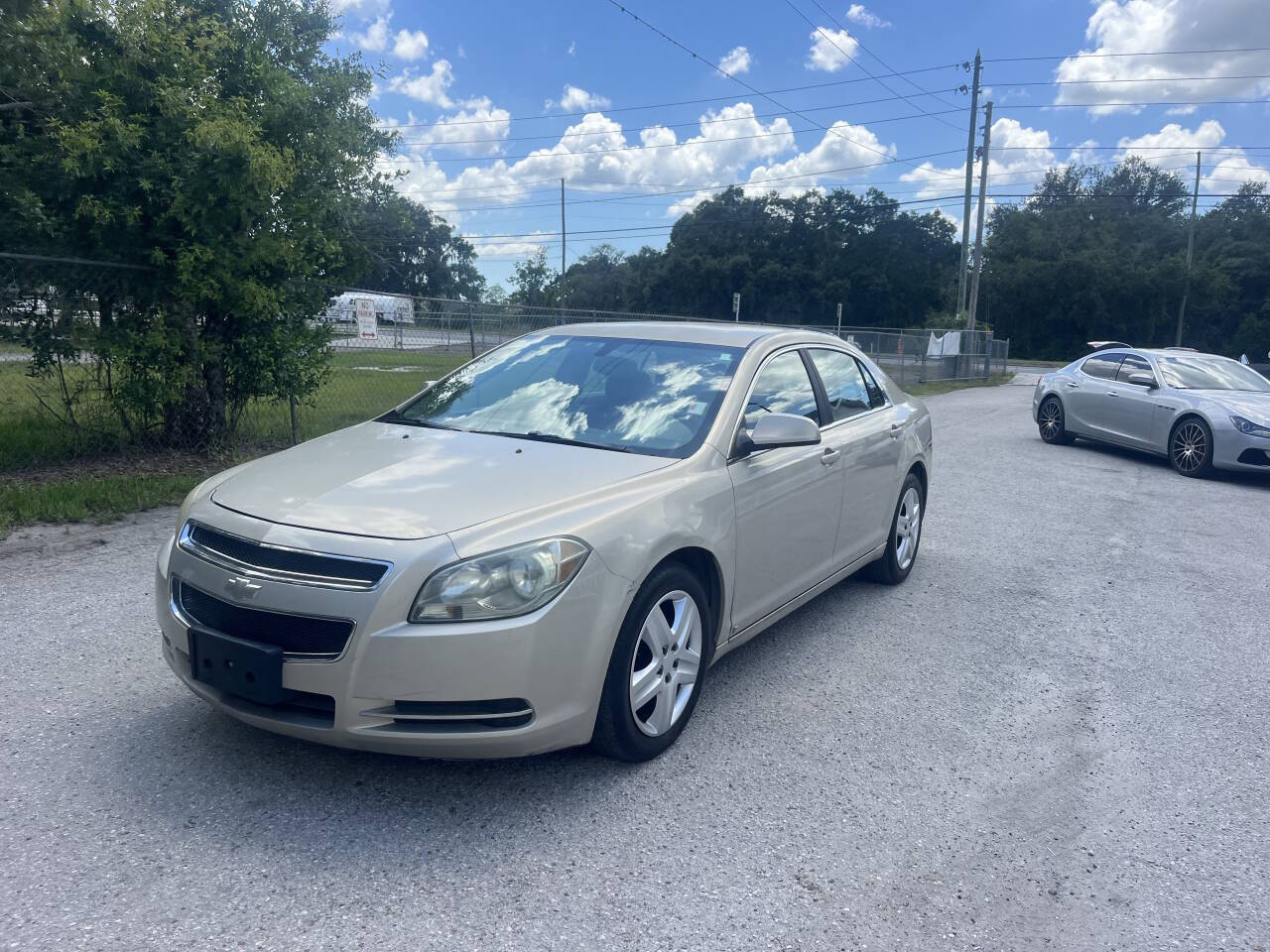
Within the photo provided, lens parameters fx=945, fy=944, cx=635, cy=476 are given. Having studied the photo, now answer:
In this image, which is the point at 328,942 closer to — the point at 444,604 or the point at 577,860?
the point at 577,860

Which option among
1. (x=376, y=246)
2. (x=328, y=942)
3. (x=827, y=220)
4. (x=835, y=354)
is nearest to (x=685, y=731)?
(x=328, y=942)

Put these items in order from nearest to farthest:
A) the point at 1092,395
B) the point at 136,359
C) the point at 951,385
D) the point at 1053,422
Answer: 1. the point at 136,359
2. the point at 1092,395
3. the point at 1053,422
4. the point at 951,385

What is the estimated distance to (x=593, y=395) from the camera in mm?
4363

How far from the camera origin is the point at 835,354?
5.54 meters

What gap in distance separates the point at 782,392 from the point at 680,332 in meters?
0.62

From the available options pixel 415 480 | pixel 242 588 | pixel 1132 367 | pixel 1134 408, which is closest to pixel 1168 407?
pixel 1134 408

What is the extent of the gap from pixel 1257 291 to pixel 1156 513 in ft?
224

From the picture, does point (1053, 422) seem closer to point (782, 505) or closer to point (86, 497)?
point (782, 505)

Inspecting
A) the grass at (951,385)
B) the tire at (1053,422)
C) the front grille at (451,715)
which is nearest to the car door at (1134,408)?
the tire at (1053,422)

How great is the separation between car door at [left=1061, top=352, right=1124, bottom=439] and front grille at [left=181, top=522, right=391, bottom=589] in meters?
12.1

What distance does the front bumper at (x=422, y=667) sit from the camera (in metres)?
2.88

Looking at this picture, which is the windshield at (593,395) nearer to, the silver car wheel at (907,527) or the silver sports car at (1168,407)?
the silver car wheel at (907,527)

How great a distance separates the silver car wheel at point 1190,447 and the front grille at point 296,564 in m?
10.9

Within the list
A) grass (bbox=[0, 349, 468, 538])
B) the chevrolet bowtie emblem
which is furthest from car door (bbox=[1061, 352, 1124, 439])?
the chevrolet bowtie emblem
